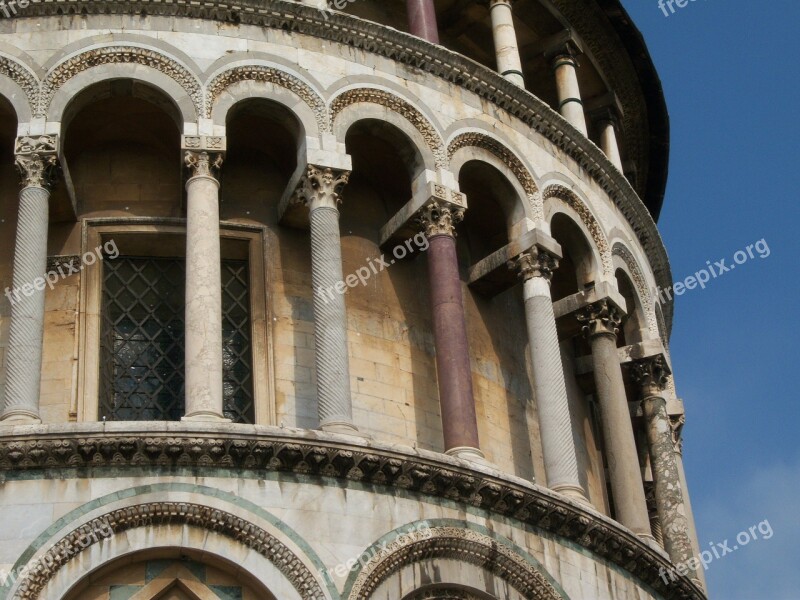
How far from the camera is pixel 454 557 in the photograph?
17.5 metres

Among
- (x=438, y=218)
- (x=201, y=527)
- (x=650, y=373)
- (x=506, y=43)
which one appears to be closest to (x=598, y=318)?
(x=650, y=373)

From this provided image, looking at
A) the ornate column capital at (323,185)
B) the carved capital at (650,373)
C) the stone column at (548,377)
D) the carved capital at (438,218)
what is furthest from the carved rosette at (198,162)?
the carved capital at (650,373)

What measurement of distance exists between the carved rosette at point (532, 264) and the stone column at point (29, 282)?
575cm

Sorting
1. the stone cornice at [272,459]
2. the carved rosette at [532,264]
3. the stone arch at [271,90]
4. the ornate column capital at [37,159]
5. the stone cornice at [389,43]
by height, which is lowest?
the stone cornice at [272,459]

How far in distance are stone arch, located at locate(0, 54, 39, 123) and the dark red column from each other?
4685mm

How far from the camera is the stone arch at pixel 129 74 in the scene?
19.2 m

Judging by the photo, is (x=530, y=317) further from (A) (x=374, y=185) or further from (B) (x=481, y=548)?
(B) (x=481, y=548)

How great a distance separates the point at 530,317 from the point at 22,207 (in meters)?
6.17

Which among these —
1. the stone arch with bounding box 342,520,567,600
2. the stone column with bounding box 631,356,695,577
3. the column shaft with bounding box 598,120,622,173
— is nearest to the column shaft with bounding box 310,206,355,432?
the stone arch with bounding box 342,520,567,600

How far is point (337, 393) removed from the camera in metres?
18.0

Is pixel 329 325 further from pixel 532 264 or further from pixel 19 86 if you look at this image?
pixel 19 86

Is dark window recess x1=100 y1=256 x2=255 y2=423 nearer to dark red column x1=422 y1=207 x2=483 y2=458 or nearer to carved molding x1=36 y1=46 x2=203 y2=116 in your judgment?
carved molding x1=36 y1=46 x2=203 y2=116

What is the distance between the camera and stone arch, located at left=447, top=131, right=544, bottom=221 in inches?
829

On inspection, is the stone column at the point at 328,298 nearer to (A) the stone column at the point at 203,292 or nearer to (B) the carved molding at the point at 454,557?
(A) the stone column at the point at 203,292
